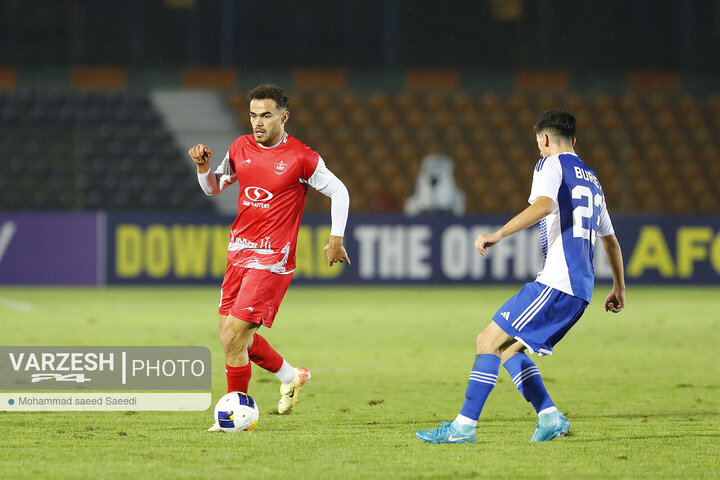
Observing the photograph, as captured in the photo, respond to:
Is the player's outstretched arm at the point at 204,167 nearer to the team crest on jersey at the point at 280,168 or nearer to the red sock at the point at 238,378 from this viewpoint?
the team crest on jersey at the point at 280,168

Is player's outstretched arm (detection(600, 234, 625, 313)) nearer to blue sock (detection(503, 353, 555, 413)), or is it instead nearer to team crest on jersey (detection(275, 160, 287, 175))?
blue sock (detection(503, 353, 555, 413))

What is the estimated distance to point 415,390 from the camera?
8.34 meters

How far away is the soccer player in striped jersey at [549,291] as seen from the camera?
5.95 meters

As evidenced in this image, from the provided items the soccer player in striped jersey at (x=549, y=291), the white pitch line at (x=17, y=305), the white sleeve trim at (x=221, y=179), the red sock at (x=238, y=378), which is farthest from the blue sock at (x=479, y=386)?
the white pitch line at (x=17, y=305)

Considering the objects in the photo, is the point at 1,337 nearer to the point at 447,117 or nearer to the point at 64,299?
the point at 64,299

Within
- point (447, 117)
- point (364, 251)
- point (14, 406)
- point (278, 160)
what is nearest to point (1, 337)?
point (14, 406)

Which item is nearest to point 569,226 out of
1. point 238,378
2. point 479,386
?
point 479,386

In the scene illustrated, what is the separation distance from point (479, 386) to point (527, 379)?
365mm

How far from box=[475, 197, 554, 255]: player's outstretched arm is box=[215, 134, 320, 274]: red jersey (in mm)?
1471

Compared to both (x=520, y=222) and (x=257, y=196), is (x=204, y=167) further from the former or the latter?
(x=520, y=222)

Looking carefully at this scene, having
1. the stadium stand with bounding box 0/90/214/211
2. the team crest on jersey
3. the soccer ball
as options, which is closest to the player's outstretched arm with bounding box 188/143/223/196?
the team crest on jersey

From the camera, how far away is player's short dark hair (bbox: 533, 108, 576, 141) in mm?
6137

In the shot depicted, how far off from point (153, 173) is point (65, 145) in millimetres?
2028

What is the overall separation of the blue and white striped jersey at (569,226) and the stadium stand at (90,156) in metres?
16.0
